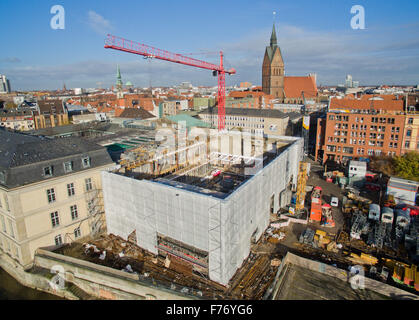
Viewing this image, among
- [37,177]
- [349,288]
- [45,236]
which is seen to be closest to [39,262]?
[45,236]

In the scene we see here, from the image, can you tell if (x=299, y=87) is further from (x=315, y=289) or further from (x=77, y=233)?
(x=77, y=233)

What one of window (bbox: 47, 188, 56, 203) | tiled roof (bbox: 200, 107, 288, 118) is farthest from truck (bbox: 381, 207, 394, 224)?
tiled roof (bbox: 200, 107, 288, 118)

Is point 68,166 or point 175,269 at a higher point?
point 68,166

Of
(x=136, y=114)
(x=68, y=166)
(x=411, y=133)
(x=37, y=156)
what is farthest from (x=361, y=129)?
(x=136, y=114)

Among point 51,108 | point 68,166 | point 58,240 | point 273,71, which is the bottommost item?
point 58,240

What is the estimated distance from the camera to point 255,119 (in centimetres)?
6512

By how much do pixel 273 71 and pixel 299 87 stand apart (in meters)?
14.2

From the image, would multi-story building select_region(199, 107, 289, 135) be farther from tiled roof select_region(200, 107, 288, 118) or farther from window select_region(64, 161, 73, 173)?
window select_region(64, 161, 73, 173)

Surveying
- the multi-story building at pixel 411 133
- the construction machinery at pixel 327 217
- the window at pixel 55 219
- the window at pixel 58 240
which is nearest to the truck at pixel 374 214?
the construction machinery at pixel 327 217

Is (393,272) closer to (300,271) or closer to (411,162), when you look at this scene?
(300,271)

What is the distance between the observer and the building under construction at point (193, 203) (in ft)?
58.0

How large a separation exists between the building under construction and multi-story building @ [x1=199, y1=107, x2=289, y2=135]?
29493 mm

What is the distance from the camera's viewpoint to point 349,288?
1883cm
